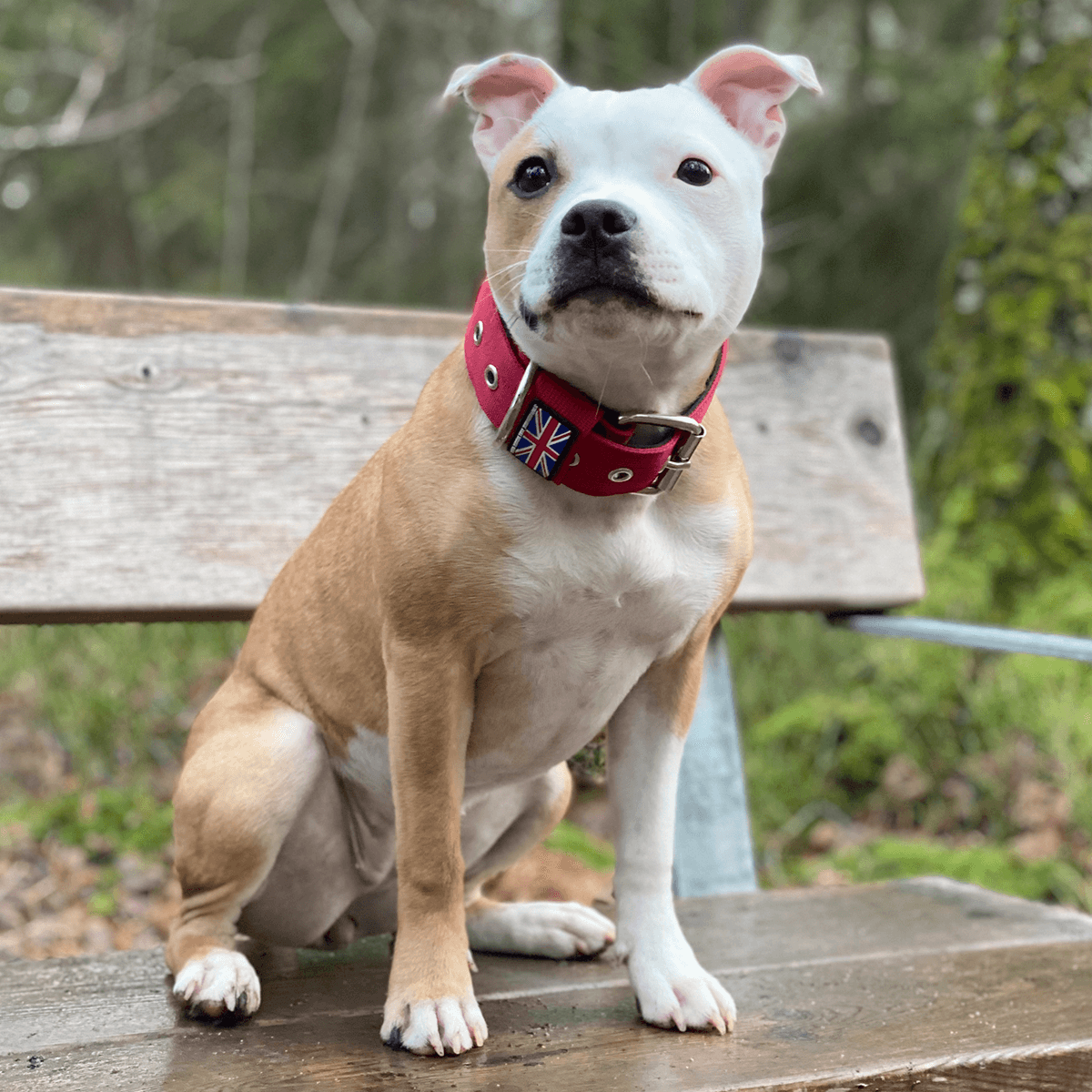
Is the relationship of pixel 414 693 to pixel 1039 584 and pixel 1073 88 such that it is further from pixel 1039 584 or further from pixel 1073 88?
pixel 1073 88

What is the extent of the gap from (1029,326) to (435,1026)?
2.96 metres

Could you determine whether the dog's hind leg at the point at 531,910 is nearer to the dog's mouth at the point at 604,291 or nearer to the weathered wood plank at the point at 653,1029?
the weathered wood plank at the point at 653,1029

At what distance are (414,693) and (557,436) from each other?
0.33 metres

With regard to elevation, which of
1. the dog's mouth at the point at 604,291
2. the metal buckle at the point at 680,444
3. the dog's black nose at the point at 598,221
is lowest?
the metal buckle at the point at 680,444

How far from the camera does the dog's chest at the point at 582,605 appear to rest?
1.26m

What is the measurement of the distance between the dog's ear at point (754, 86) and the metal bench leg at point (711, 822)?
106cm

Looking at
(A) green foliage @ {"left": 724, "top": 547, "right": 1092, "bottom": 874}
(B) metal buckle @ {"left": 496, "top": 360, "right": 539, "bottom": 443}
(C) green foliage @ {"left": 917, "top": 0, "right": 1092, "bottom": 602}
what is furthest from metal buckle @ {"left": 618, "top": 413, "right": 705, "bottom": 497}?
(C) green foliage @ {"left": 917, "top": 0, "right": 1092, "bottom": 602}

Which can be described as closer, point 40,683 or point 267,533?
point 267,533

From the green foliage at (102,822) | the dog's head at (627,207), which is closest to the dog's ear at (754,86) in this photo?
the dog's head at (627,207)

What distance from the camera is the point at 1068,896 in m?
2.87

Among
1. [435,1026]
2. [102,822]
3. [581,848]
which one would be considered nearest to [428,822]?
[435,1026]

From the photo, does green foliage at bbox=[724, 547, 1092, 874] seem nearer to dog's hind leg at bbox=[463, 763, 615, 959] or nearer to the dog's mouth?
dog's hind leg at bbox=[463, 763, 615, 959]

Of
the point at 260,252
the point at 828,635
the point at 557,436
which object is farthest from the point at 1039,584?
→ the point at 260,252

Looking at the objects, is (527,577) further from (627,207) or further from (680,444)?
(627,207)
